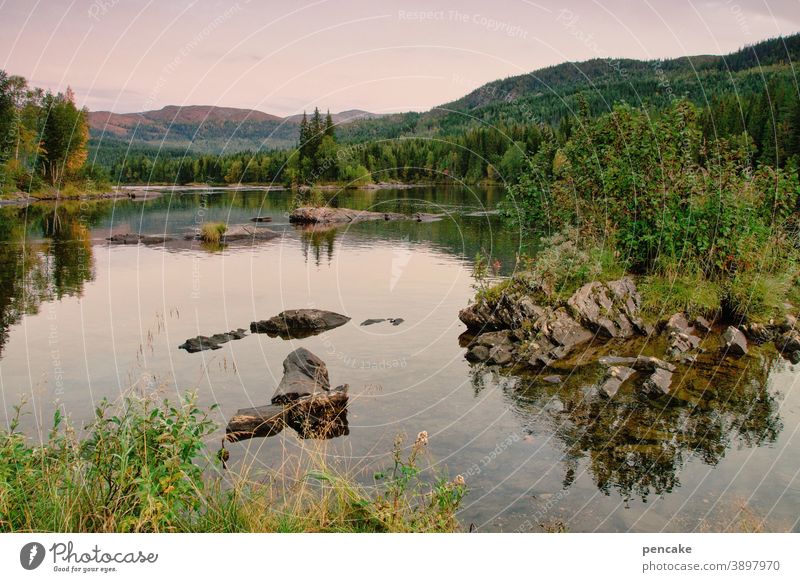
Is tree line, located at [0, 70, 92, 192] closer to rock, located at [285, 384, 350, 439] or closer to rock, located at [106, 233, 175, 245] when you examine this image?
rock, located at [106, 233, 175, 245]

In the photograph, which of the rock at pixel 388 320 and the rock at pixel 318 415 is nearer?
the rock at pixel 318 415

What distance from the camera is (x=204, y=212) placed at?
2346 inches

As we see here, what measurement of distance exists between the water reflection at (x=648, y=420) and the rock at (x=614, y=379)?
14 cm

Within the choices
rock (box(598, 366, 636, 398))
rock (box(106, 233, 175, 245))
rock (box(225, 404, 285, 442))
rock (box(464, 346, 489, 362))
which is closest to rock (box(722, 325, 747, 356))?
rock (box(598, 366, 636, 398))

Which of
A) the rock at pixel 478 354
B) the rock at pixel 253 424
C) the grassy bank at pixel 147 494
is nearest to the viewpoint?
the grassy bank at pixel 147 494

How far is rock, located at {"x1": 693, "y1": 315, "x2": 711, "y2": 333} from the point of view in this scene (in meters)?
17.0

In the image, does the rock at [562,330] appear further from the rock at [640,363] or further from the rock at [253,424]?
the rock at [253,424]

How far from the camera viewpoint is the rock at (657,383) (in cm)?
1319

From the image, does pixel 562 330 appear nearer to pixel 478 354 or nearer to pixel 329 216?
pixel 478 354

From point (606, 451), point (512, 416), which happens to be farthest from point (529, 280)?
point (606, 451)

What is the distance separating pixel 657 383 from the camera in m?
13.4

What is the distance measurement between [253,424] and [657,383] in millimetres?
8030

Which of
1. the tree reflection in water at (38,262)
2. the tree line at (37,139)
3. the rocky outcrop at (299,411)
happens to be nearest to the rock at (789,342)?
the rocky outcrop at (299,411)

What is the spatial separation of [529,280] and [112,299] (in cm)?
1423
